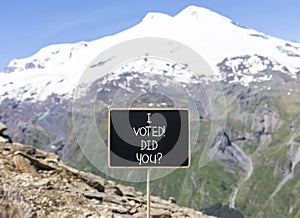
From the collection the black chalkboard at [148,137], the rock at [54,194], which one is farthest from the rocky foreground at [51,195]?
the black chalkboard at [148,137]

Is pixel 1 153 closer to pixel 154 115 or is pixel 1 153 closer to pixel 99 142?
pixel 99 142

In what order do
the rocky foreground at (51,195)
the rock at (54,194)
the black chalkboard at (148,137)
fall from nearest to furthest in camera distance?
the black chalkboard at (148,137)
the rocky foreground at (51,195)
the rock at (54,194)

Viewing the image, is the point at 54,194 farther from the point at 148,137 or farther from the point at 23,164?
the point at 148,137

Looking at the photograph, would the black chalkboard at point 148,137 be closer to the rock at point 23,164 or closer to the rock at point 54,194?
the rock at point 54,194

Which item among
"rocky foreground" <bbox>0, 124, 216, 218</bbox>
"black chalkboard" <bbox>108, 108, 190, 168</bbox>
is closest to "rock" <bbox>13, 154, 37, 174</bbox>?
"rocky foreground" <bbox>0, 124, 216, 218</bbox>

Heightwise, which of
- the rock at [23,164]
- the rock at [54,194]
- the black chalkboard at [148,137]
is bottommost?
the rock at [54,194]

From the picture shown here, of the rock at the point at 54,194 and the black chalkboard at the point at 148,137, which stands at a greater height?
the black chalkboard at the point at 148,137

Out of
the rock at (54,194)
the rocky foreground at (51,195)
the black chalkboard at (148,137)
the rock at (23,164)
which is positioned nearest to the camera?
the black chalkboard at (148,137)

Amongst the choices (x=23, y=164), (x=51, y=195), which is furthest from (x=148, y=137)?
(x=23, y=164)
